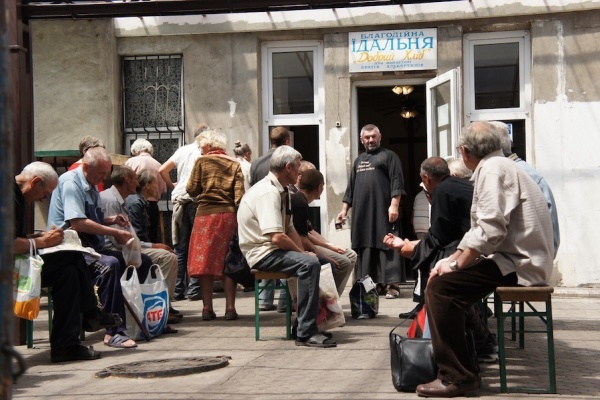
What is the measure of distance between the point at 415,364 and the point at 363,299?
3.75 meters

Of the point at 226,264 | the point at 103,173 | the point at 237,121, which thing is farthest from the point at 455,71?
the point at 103,173

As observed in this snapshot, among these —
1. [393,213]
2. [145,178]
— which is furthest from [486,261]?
[393,213]

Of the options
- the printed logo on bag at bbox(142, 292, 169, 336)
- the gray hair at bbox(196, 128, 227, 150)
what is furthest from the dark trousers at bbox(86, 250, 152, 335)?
the gray hair at bbox(196, 128, 227, 150)

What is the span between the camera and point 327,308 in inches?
360

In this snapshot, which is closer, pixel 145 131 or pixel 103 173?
pixel 103 173

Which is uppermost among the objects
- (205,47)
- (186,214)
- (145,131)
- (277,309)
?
(205,47)

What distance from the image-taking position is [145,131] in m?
14.6

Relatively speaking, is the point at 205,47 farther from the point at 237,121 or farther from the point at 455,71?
the point at 455,71

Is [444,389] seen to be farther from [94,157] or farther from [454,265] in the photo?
[94,157]

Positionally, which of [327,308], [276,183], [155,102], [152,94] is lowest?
[327,308]

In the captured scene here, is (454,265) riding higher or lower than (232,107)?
lower

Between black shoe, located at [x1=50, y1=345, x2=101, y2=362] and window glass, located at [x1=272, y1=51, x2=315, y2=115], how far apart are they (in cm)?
649

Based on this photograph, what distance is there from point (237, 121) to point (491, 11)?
11.2ft

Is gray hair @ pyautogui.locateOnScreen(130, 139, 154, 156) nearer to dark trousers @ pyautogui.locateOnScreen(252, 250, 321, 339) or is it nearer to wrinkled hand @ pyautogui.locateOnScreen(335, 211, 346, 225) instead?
wrinkled hand @ pyautogui.locateOnScreen(335, 211, 346, 225)
